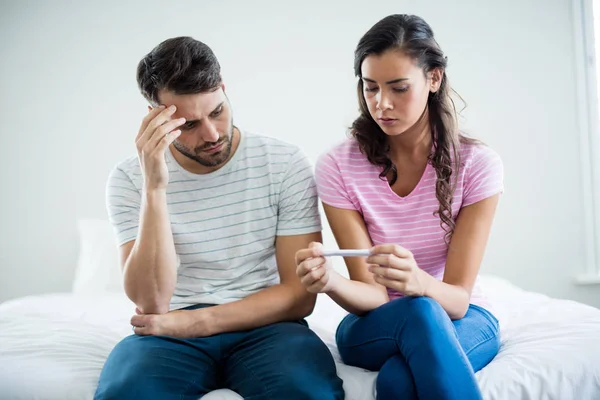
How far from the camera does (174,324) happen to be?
155cm

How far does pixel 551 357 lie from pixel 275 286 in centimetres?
67

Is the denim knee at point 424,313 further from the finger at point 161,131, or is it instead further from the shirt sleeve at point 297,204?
the finger at point 161,131

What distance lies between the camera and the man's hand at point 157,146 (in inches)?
62.0

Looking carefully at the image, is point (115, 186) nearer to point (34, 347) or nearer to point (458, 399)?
point (34, 347)

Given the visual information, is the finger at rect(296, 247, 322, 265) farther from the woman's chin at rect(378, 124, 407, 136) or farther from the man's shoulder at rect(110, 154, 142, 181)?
the man's shoulder at rect(110, 154, 142, 181)

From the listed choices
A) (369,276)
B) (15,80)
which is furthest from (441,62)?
(15,80)

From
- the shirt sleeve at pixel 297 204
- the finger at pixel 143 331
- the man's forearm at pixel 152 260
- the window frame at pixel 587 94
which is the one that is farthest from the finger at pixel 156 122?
the window frame at pixel 587 94

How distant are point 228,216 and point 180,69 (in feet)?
1.27

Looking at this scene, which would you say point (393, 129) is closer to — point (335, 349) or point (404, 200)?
point (404, 200)

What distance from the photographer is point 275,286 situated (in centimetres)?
165

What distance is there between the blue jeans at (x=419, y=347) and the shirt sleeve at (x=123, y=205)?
1.96 ft

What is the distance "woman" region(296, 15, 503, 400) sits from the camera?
149 cm

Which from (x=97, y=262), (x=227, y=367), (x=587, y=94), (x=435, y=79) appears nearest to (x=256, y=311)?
(x=227, y=367)

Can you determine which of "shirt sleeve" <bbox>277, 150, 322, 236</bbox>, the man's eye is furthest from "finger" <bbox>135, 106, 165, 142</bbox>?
"shirt sleeve" <bbox>277, 150, 322, 236</bbox>
